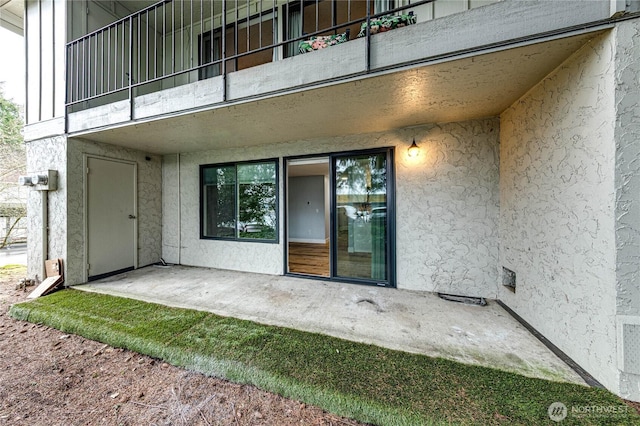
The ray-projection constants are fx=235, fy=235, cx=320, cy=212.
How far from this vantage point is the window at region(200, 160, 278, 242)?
4234 mm

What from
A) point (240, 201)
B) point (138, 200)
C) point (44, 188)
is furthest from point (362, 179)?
point (44, 188)

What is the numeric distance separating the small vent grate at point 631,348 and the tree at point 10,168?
1205 centimetres

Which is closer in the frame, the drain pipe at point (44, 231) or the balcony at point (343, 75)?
the balcony at point (343, 75)

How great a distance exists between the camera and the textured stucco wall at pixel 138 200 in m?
3.61

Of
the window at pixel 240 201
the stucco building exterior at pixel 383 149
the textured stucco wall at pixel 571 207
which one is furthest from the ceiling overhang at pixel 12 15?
the textured stucco wall at pixel 571 207

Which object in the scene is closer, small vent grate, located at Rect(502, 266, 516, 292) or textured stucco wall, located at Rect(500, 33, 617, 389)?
textured stucco wall, located at Rect(500, 33, 617, 389)

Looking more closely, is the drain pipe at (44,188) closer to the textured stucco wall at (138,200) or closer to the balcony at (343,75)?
the textured stucco wall at (138,200)

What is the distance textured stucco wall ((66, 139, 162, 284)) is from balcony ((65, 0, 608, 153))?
1.04ft

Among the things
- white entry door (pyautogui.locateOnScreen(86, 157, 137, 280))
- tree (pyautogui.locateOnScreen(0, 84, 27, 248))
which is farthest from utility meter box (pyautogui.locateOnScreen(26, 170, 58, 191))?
tree (pyautogui.locateOnScreen(0, 84, 27, 248))

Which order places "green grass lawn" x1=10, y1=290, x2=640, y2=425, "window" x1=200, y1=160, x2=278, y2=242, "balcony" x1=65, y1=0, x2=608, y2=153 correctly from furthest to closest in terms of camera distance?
"window" x1=200, y1=160, x2=278, y2=242, "balcony" x1=65, y1=0, x2=608, y2=153, "green grass lawn" x1=10, y1=290, x2=640, y2=425

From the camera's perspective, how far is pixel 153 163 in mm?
4852

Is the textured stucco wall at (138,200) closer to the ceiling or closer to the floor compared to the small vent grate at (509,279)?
closer to the ceiling

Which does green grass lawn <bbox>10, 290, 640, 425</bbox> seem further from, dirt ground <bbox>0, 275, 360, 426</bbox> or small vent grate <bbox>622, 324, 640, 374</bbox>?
small vent grate <bbox>622, 324, 640, 374</bbox>

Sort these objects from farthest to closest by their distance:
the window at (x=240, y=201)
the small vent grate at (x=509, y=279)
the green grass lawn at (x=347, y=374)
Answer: the window at (x=240, y=201) < the small vent grate at (x=509, y=279) < the green grass lawn at (x=347, y=374)
